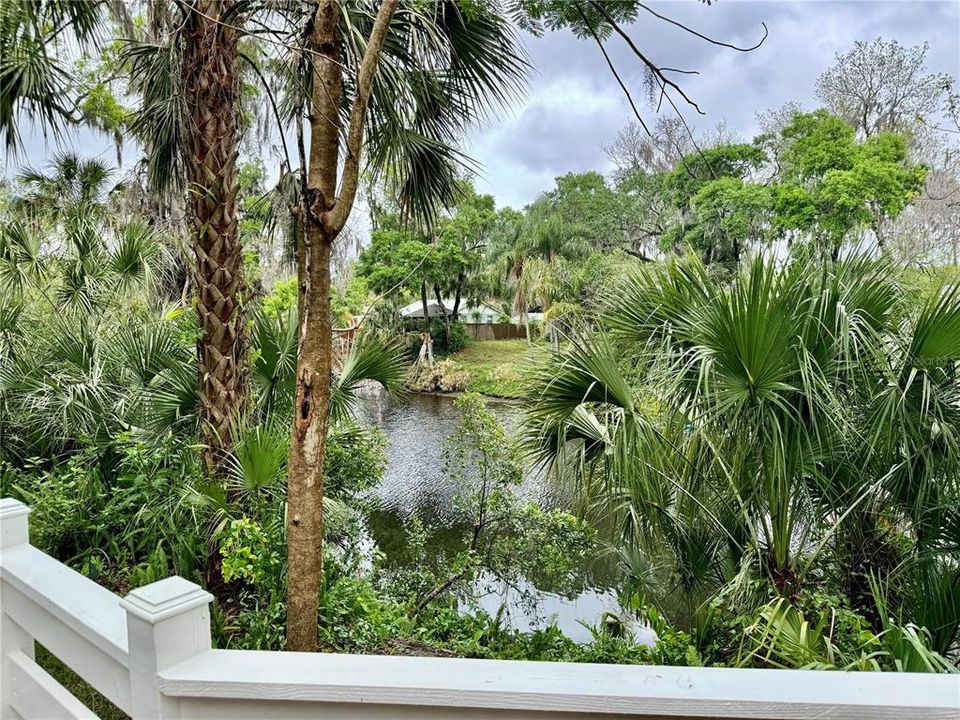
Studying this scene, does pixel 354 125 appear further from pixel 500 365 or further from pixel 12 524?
pixel 500 365

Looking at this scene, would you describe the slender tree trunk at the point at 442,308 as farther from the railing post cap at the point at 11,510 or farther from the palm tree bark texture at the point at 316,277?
the railing post cap at the point at 11,510

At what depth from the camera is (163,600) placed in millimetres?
971

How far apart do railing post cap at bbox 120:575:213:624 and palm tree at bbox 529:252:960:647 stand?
2.15 meters

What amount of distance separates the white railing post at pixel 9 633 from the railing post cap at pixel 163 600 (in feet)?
2.54

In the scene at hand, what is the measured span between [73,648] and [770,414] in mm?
2548

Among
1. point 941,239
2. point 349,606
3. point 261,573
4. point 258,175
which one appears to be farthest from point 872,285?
point 258,175

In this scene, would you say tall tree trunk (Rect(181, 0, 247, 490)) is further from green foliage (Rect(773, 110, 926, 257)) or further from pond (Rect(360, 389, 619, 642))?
green foliage (Rect(773, 110, 926, 257))

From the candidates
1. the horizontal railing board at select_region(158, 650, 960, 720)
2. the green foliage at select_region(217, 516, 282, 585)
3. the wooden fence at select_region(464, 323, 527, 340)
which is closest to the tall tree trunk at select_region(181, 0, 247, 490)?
the green foliage at select_region(217, 516, 282, 585)

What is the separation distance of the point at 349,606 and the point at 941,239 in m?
11.2

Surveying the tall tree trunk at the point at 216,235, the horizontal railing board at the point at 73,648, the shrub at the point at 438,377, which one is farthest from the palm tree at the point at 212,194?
the shrub at the point at 438,377

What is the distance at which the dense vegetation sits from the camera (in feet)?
7.79

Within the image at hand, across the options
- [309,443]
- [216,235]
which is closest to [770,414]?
[309,443]

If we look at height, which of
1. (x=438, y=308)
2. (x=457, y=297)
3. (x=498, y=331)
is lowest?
(x=498, y=331)

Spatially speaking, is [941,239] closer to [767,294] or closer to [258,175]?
[767,294]
